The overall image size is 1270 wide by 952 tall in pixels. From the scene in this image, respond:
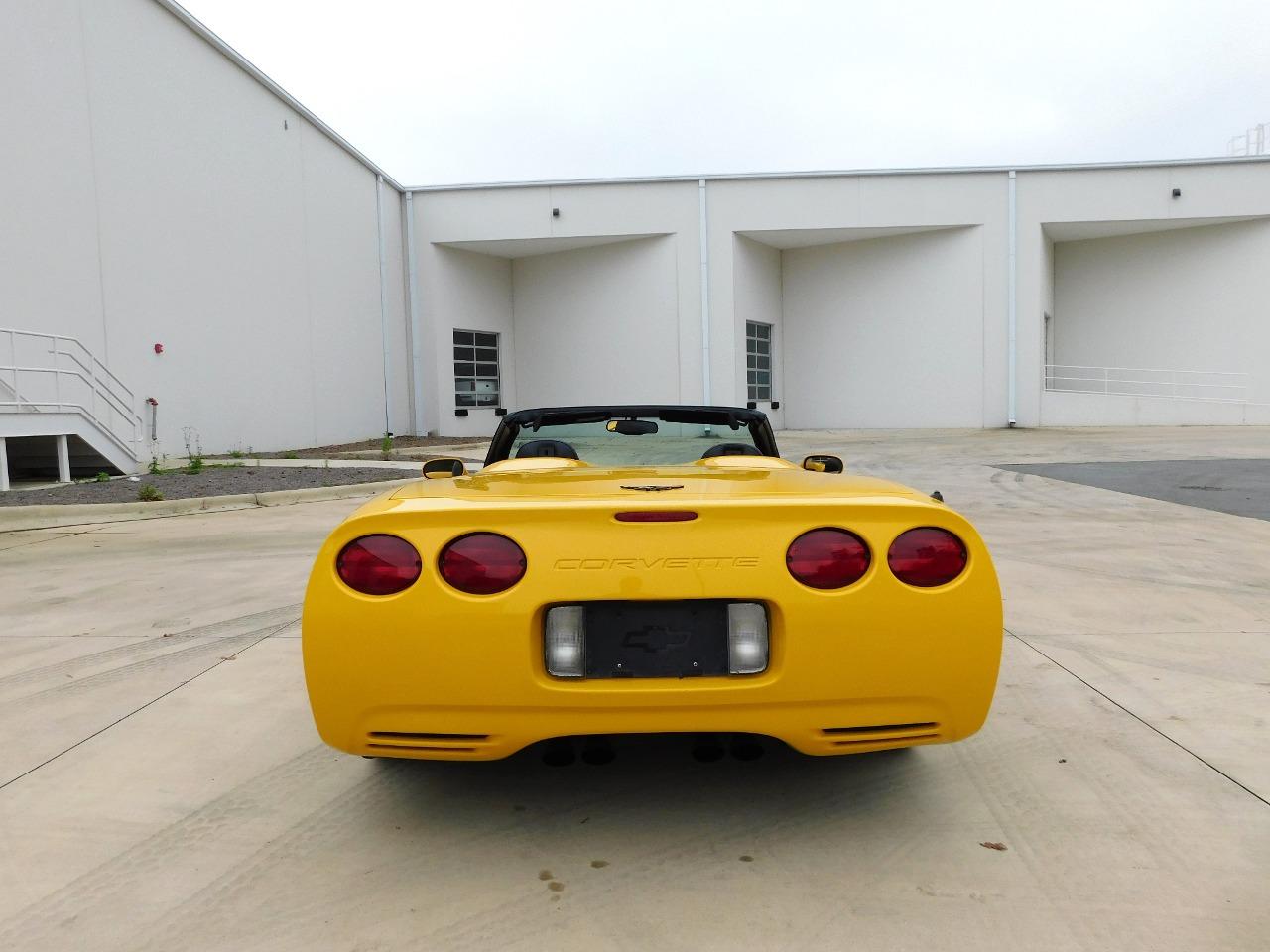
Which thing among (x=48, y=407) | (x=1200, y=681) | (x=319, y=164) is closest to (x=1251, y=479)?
(x=1200, y=681)

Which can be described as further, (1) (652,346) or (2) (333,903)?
(1) (652,346)

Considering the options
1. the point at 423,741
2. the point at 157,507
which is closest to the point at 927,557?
the point at 423,741

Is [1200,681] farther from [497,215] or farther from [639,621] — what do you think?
[497,215]

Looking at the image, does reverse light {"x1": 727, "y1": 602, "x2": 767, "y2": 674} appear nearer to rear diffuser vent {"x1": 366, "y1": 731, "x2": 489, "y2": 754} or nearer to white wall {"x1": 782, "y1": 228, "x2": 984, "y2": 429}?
rear diffuser vent {"x1": 366, "y1": 731, "x2": 489, "y2": 754}

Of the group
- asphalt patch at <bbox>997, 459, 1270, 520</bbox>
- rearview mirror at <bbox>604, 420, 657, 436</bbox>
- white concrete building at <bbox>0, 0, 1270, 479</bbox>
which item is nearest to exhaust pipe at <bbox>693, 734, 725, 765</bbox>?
rearview mirror at <bbox>604, 420, 657, 436</bbox>

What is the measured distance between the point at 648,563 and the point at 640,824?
74 centimetres

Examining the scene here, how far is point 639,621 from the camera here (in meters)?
2.16

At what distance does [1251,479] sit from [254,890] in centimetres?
1169

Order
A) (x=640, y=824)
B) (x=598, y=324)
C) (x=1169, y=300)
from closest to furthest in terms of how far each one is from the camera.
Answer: (x=640, y=824) < (x=598, y=324) < (x=1169, y=300)

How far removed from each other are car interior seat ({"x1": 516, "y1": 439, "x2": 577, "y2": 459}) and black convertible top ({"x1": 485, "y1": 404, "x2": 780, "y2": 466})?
23cm

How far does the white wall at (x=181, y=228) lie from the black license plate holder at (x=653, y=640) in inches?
457

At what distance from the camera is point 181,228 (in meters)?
14.2

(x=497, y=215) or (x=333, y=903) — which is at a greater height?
(x=497, y=215)

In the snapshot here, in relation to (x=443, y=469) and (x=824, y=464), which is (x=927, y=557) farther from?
(x=443, y=469)
